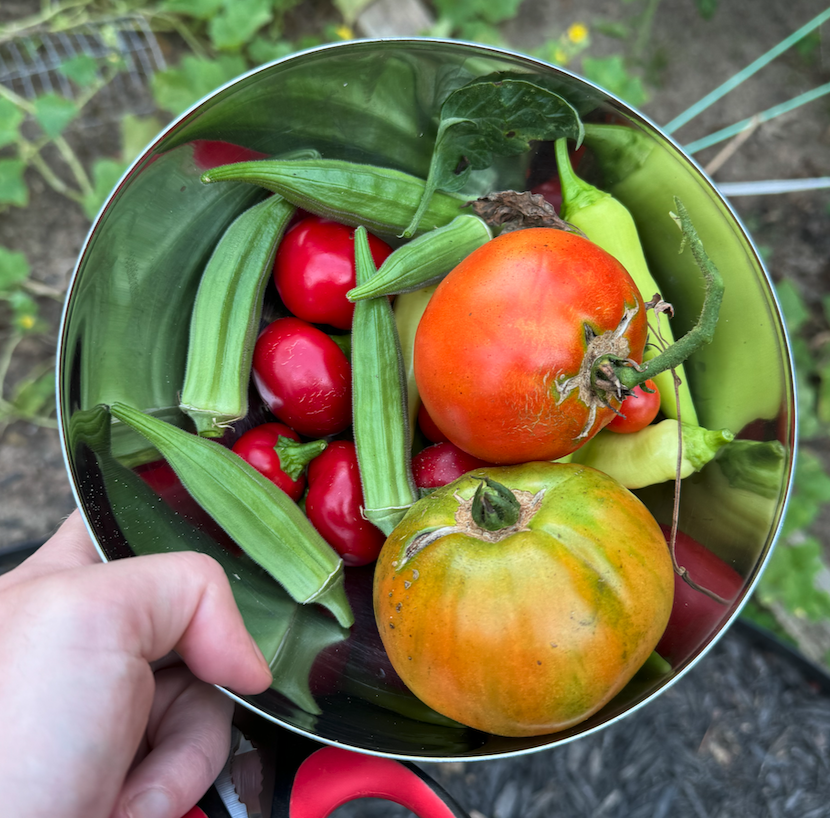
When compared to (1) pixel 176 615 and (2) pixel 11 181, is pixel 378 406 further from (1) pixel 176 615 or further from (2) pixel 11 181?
(2) pixel 11 181

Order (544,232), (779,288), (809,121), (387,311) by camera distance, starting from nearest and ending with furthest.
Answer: (544,232) < (387,311) < (779,288) < (809,121)

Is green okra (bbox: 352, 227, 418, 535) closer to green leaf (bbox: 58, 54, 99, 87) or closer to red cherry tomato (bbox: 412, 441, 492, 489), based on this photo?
red cherry tomato (bbox: 412, 441, 492, 489)

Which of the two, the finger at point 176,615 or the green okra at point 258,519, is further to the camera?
the green okra at point 258,519

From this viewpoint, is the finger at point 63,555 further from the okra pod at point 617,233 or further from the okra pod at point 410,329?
the okra pod at point 617,233

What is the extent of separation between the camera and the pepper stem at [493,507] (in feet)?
2.97

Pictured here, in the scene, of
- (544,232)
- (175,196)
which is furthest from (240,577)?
(544,232)

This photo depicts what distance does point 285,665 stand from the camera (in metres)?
1.12

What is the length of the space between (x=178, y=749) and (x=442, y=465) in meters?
0.62

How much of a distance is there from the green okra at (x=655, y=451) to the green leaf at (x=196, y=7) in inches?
65.9

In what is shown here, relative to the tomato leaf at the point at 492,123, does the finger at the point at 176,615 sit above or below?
below

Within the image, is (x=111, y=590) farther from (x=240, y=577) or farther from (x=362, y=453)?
(x=362, y=453)

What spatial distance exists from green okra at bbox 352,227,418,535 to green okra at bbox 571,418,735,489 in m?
0.35

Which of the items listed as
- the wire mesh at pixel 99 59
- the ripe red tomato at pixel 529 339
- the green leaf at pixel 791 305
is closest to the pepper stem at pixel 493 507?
the ripe red tomato at pixel 529 339

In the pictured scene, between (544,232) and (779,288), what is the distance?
146 cm
